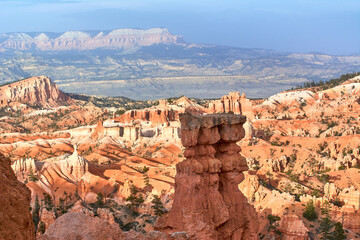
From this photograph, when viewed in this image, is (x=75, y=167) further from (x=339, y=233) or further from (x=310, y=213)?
(x=339, y=233)

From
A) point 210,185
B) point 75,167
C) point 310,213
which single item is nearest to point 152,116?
point 75,167

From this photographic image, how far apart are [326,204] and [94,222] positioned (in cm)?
3071

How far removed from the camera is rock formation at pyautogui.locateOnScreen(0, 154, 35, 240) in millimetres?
11562

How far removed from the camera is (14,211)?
12.0 metres

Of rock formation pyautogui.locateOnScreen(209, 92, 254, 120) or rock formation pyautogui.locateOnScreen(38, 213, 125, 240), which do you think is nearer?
rock formation pyautogui.locateOnScreen(38, 213, 125, 240)

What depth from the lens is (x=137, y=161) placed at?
84.4m

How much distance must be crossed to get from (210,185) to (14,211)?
15976 mm

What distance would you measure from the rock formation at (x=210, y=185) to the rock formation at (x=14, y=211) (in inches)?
557

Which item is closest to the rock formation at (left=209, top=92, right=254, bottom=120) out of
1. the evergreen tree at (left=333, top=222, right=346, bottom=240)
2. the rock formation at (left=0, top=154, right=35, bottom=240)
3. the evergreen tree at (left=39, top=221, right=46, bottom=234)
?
the evergreen tree at (left=333, top=222, right=346, bottom=240)

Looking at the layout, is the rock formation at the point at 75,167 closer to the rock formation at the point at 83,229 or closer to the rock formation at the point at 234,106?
the rock formation at the point at 83,229

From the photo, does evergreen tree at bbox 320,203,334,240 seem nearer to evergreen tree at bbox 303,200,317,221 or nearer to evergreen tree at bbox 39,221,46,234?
evergreen tree at bbox 303,200,317,221

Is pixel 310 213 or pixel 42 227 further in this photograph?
pixel 310 213

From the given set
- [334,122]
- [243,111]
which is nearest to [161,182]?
[334,122]

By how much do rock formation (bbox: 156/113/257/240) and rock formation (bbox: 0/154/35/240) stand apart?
14153 millimetres
